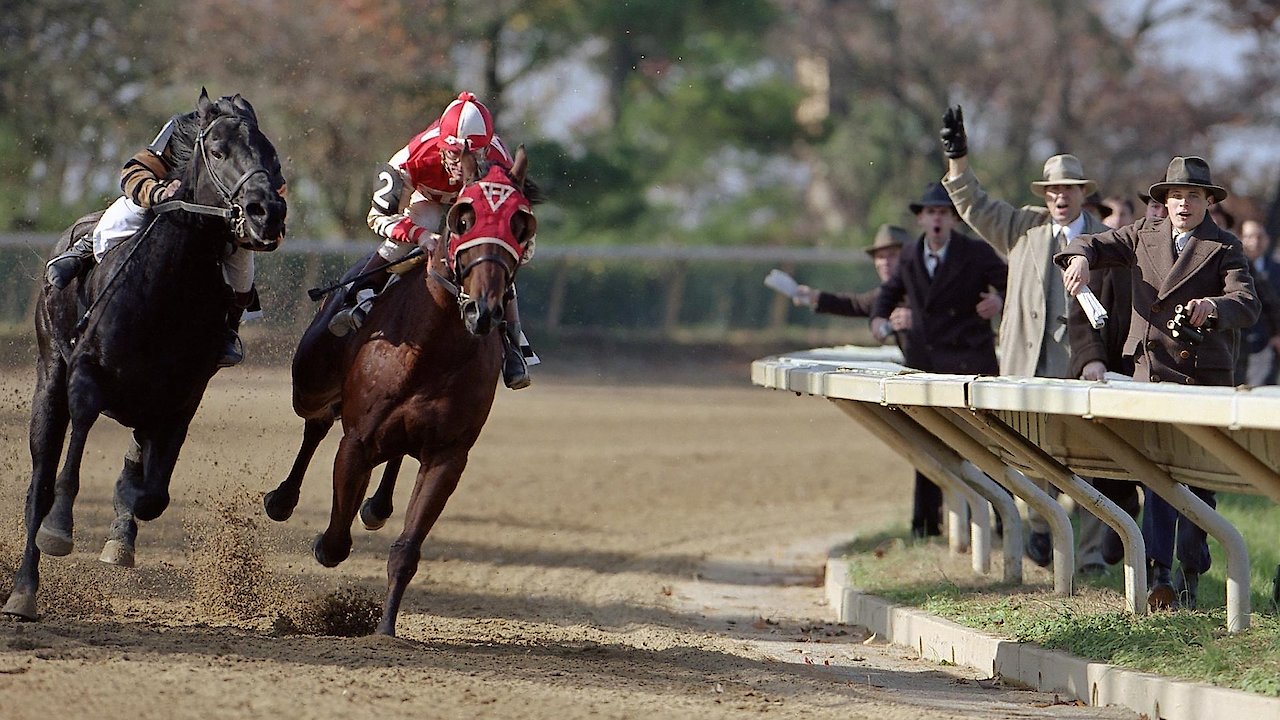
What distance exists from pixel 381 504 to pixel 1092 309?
11.1 feet

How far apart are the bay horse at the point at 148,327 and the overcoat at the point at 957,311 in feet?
13.3

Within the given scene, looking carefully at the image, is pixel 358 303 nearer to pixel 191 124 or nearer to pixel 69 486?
pixel 191 124

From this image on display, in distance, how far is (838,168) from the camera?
36.3 meters

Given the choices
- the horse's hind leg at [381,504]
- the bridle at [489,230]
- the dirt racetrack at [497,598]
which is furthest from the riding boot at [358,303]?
the dirt racetrack at [497,598]

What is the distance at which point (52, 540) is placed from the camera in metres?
6.74

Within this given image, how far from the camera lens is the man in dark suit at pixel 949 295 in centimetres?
940

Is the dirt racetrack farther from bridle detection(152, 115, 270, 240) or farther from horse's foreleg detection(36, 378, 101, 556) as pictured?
bridle detection(152, 115, 270, 240)

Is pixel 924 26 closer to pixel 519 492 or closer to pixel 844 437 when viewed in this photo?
pixel 844 437

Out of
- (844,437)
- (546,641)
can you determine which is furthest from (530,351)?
(844,437)

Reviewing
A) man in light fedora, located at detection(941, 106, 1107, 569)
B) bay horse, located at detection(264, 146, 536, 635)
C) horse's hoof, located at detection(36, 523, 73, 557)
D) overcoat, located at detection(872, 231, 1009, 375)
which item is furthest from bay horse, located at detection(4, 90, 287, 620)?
overcoat, located at detection(872, 231, 1009, 375)

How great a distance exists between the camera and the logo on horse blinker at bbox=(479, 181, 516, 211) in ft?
20.7

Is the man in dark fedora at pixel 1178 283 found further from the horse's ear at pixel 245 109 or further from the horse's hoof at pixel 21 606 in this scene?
the horse's hoof at pixel 21 606

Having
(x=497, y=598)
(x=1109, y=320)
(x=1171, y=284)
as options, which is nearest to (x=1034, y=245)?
(x=1109, y=320)

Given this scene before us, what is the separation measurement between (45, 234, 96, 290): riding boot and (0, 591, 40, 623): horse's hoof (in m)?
1.36
